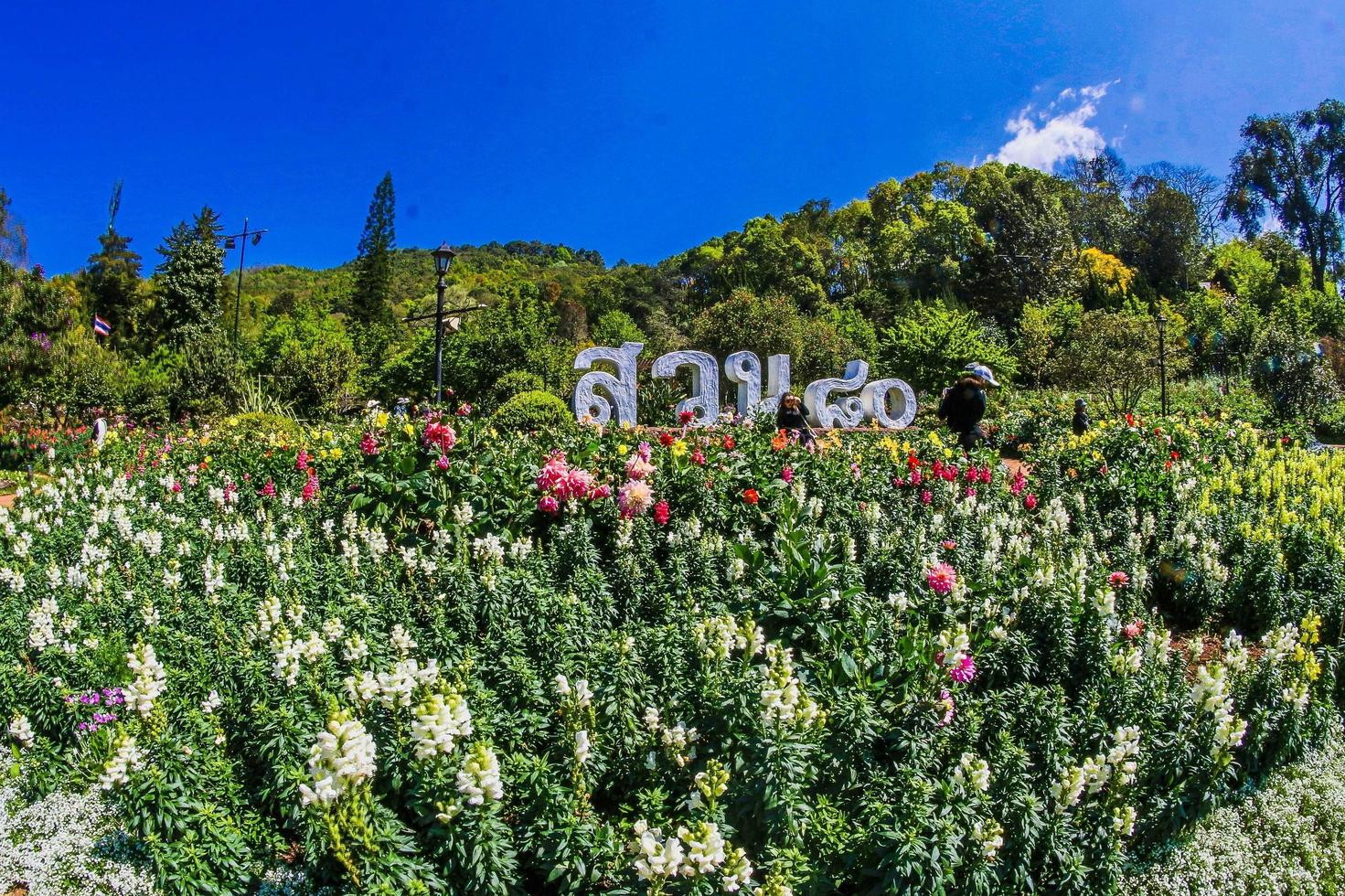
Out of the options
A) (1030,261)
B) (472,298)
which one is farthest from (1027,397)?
(472,298)

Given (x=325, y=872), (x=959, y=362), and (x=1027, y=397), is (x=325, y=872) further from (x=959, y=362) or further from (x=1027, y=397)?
(x=1027, y=397)

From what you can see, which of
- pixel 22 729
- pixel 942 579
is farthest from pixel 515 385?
pixel 942 579

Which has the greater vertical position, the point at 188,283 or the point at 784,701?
the point at 188,283

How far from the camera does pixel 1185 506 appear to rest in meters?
5.82

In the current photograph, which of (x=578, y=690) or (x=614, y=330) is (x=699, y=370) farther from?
(x=614, y=330)

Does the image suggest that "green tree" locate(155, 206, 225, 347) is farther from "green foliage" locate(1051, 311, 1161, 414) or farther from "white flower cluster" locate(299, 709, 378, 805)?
"white flower cluster" locate(299, 709, 378, 805)

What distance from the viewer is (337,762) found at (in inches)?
69.8

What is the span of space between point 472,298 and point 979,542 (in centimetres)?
3853

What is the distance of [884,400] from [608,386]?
6.24 metres

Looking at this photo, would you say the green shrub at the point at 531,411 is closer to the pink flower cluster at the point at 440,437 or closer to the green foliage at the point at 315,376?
the pink flower cluster at the point at 440,437

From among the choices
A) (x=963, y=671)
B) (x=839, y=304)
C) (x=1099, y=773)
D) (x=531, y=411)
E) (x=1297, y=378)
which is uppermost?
(x=839, y=304)

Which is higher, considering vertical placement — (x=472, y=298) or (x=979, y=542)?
(x=472, y=298)

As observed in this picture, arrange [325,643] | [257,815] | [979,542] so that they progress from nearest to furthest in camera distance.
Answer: [257,815] → [325,643] → [979,542]

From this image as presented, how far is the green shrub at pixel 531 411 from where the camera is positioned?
1216 cm
